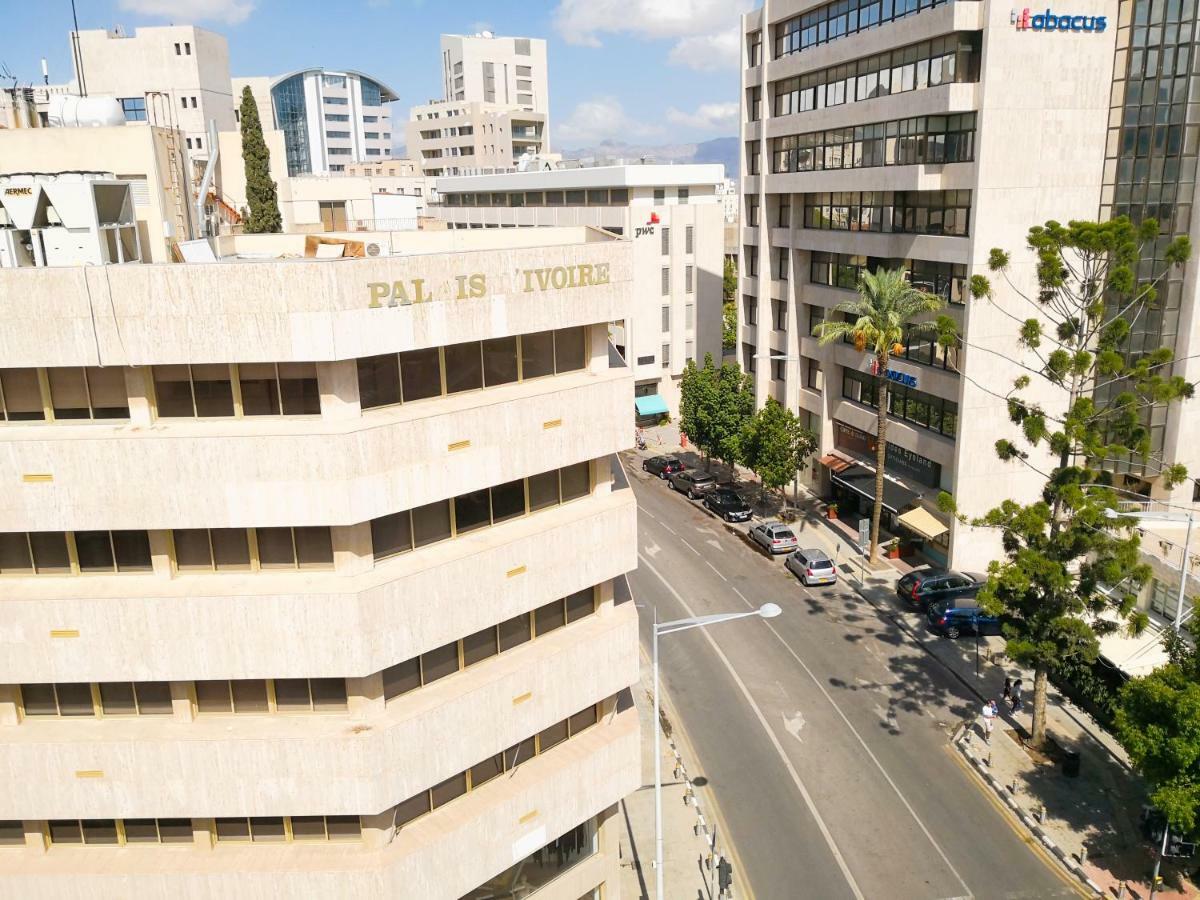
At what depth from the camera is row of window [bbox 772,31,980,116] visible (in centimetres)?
4281

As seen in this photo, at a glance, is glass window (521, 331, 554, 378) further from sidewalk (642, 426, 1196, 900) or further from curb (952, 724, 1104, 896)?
sidewalk (642, 426, 1196, 900)

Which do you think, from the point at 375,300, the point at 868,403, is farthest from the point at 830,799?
the point at 868,403

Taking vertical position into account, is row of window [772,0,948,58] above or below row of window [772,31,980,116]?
above

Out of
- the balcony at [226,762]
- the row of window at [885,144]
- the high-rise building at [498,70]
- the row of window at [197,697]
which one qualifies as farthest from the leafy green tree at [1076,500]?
the high-rise building at [498,70]

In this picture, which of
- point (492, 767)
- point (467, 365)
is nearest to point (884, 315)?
point (467, 365)

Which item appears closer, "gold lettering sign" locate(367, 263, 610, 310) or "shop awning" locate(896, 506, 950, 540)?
"gold lettering sign" locate(367, 263, 610, 310)

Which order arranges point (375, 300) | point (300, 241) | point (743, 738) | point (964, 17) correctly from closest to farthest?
point (375, 300), point (300, 241), point (743, 738), point (964, 17)

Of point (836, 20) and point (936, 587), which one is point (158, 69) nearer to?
point (836, 20)

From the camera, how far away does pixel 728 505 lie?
59188 mm

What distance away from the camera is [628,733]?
23938 mm

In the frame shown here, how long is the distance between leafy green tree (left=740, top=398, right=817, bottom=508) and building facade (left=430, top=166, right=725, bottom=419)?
21631 millimetres

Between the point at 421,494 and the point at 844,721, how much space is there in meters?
24.3

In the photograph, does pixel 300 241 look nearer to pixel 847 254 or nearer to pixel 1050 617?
pixel 1050 617

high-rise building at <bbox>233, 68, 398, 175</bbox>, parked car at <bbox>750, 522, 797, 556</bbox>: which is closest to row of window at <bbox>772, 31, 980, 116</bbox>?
parked car at <bbox>750, 522, 797, 556</bbox>
